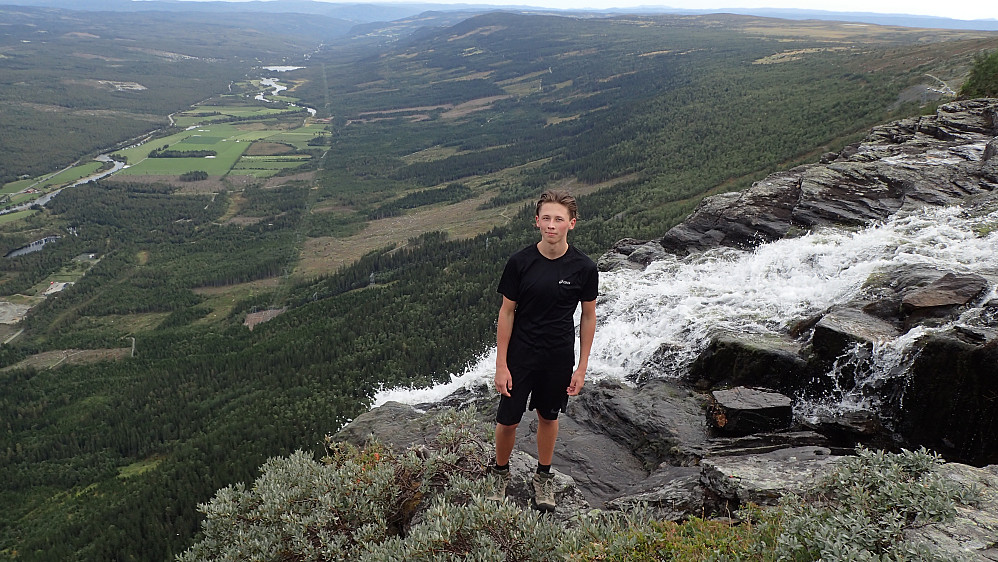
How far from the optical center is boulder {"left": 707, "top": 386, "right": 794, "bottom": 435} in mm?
13609

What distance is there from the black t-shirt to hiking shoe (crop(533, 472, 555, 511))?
2473mm

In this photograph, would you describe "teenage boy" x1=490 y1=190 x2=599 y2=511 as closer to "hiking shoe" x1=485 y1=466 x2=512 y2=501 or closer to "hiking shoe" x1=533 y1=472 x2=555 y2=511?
"hiking shoe" x1=485 y1=466 x2=512 y2=501

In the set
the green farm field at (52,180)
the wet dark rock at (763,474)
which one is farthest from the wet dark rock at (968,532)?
the green farm field at (52,180)

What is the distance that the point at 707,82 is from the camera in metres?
146

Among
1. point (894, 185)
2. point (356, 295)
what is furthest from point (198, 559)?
point (356, 295)

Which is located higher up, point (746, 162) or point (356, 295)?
point (746, 162)

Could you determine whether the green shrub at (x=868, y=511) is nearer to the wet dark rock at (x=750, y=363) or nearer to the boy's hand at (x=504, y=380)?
the boy's hand at (x=504, y=380)

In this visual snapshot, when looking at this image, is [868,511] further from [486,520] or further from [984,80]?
[984,80]

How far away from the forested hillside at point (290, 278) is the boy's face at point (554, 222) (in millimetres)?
29205

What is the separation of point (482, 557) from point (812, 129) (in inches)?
3286

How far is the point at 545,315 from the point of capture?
834 centimetres

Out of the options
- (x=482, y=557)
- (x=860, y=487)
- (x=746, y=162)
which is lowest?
(x=746, y=162)

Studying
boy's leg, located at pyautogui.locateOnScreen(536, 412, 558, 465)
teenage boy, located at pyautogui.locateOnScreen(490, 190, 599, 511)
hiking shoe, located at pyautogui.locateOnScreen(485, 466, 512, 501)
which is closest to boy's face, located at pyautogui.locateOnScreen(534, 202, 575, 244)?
Answer: teenage boy, located at pyautogui.locateOnScreen(490, 190, 599, 511)

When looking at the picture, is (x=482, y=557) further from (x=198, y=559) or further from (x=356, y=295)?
(x=356, y=295)
